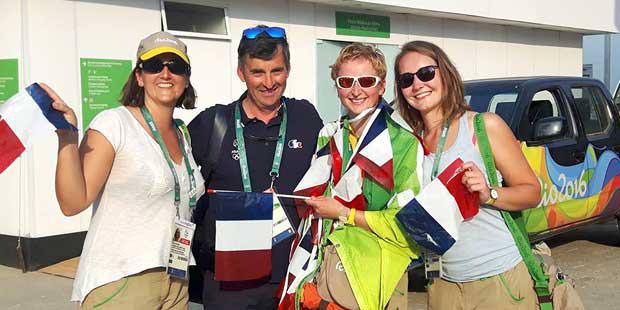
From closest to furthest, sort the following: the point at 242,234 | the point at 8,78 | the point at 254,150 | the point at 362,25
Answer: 1. the point at 242,234
2. the point at 254,150
3. the point at 8,78
4. the point at 362,25

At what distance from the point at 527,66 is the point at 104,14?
438 inches

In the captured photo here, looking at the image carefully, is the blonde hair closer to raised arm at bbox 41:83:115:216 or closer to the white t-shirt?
the white t-shirt

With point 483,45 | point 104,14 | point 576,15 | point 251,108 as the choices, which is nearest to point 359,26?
point 483,45

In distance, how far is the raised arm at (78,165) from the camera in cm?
251

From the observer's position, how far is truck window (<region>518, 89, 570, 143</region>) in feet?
20.0

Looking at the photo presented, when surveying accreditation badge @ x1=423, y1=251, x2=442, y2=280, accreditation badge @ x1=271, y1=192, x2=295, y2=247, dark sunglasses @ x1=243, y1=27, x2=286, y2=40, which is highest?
dark sunglasses @ x1=243, y1=27, x2=286, y2=40

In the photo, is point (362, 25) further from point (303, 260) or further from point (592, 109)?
point (303, 260)

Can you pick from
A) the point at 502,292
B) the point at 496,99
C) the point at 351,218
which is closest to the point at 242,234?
the point at 351,218

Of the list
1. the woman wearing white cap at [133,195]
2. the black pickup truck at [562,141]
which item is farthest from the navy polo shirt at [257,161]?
the black pickup truck at [562,141]

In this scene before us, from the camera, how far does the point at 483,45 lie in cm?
1470

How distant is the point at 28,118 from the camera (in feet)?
8.36

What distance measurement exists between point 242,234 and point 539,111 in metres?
4.45

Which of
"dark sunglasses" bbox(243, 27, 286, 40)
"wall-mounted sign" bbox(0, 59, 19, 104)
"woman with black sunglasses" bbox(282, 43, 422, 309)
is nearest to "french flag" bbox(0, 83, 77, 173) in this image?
"dark sunglasses" bbox(243, 27, 286, 40)

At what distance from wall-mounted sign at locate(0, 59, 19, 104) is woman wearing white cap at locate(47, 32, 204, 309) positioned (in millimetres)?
5150
